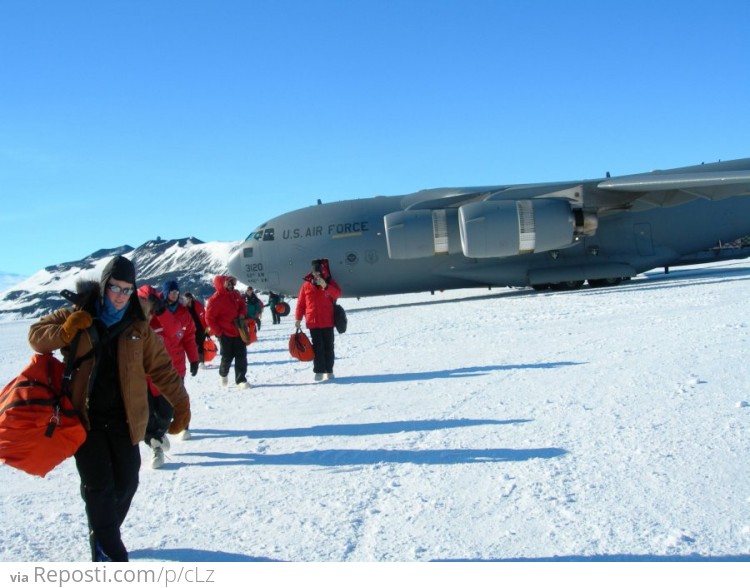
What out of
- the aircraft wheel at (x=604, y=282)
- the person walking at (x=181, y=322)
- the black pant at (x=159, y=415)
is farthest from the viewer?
the aircraft wheel at (x=604, y=282)

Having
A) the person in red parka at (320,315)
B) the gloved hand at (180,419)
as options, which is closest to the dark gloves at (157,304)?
the gloved hand at (180,419)

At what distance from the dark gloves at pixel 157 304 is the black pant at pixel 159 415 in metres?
1.27

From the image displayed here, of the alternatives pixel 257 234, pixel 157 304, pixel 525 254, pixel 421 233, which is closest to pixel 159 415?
pixel 157 304

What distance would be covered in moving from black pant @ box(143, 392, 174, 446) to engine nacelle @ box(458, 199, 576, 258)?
14.3 m

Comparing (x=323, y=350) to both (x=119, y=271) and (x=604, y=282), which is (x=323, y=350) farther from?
(x=604, y=282)

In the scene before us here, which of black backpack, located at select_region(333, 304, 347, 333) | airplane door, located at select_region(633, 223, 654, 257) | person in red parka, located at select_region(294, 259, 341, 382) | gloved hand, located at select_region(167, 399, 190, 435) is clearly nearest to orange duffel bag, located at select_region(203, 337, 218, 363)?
person in red parka, located at select_region(294, 259, 341, 382)

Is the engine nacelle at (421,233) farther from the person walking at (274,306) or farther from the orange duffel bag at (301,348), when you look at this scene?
the orange duffel bag at (301,348)

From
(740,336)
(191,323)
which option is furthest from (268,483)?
(740,336)

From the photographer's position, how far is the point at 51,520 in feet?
12.7

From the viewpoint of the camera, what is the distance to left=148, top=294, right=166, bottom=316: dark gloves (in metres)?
5.28

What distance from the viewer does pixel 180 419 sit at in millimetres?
3525

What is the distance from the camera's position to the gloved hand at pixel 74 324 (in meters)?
2.96

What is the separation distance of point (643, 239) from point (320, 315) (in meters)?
14.9
